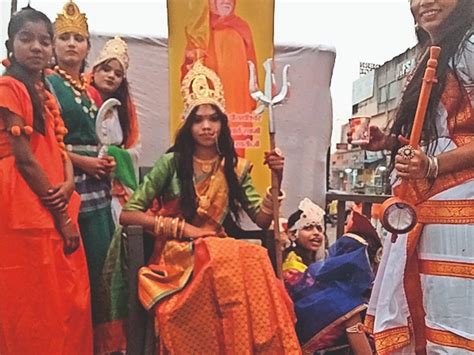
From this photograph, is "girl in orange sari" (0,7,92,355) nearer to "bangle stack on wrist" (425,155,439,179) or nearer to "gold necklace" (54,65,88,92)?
"gold necklace" (54,65,88,92)

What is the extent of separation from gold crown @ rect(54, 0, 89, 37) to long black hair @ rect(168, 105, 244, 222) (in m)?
0.56

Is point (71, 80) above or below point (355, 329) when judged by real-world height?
above

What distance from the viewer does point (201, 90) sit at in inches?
90.2

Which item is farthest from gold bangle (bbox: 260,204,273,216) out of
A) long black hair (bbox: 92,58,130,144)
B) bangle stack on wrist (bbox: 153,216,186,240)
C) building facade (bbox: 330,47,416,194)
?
building facade (bbox: 330,47,416,194)

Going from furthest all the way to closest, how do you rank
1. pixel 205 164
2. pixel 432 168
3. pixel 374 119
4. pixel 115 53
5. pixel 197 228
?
1. pixel 374 119
2. pixel 115 53
3. pixel 205 164
4. pixel 197 228
5. pixel 432 168

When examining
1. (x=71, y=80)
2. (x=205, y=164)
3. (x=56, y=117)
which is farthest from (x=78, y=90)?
(x=205, y=164)

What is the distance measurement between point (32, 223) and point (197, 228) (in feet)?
1.99

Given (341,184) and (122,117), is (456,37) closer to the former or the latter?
(122,117)

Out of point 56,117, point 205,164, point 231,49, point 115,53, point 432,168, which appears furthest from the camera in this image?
point 231,49

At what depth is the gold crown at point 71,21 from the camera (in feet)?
7.45

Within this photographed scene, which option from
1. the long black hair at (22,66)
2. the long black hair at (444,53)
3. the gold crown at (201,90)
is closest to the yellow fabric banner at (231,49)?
the gold crown at (201,90)

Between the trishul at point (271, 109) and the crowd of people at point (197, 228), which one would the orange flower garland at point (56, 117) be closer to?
the crowd of people at point (197, 228)

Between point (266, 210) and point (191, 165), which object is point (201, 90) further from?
point (266, 210)

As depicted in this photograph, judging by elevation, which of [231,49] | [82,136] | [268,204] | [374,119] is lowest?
[268,204]
